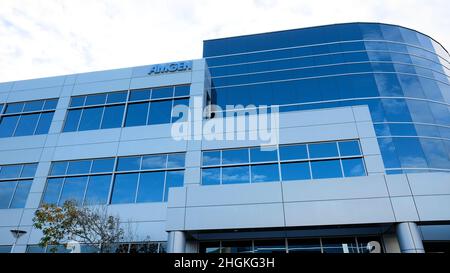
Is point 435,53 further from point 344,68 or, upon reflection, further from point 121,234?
point 121,234

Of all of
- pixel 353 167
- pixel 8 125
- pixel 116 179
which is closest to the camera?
pixel 353 167

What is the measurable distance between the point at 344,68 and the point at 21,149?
89.8ft

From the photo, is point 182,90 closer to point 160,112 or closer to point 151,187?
point 160,112

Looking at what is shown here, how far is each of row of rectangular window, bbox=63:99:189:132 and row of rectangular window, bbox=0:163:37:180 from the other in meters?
3.42

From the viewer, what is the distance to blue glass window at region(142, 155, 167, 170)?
17.7m

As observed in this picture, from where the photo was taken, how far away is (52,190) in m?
18.2

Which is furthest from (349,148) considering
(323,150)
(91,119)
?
(91,119)

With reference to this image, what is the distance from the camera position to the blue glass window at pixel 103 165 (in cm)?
1814

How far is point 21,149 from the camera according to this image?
65.9ft

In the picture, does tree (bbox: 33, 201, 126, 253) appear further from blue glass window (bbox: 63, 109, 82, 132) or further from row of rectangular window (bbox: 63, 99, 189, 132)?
blue glass window (bbox: 63, 109, 82, 132)

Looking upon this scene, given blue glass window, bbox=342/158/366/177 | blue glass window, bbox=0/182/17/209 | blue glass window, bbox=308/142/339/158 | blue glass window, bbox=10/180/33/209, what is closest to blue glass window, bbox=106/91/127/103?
blue glass window, bbox=10/180/33/209

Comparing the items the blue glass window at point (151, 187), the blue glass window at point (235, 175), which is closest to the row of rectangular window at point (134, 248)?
the blue glass window at point (151, 187)

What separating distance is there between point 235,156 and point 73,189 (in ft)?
35.2
